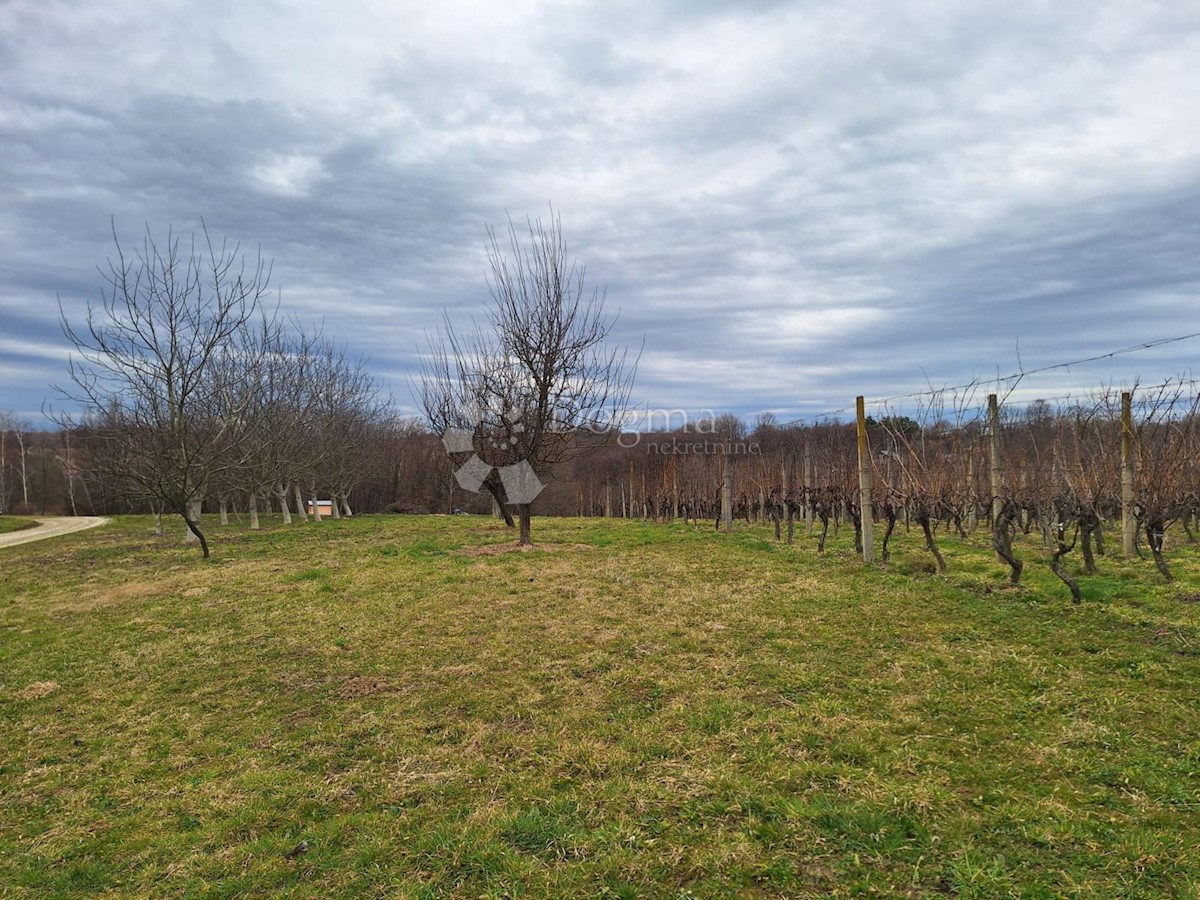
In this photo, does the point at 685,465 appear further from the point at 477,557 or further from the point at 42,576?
the point at 42,576

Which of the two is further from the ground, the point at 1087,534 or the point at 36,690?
the point at 1087,534

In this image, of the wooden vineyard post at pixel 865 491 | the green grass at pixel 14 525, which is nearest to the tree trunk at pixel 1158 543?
the wooden vineyard post at pixel 865 491

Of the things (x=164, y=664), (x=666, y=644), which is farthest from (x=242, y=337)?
(x=666, y=644)

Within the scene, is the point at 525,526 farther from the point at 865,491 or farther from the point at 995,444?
the point at 995,444

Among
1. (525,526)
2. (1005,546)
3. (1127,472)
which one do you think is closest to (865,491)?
(1005,546)

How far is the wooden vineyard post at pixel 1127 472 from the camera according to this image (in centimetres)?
780

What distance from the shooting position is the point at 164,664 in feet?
18.0

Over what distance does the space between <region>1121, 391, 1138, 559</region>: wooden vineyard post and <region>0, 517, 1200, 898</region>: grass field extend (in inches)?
54.2

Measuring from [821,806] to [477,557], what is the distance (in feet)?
26.8

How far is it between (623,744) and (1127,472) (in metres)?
8.15

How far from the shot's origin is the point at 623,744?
11.5 feet

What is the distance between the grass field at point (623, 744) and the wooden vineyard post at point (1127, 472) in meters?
1.38

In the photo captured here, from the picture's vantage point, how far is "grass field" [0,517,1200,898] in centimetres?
248

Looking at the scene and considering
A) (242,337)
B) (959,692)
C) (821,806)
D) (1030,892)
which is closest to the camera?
(1030,892)
